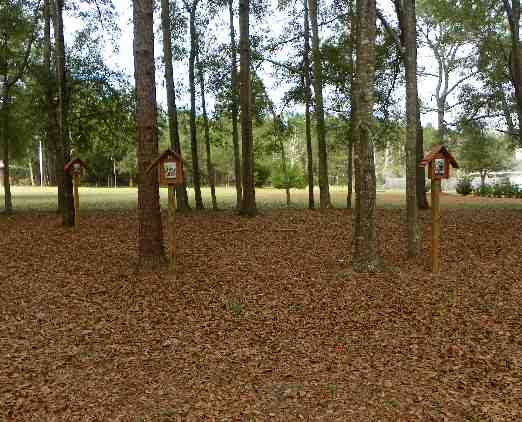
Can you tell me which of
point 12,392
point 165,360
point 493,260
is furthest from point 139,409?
point 493,260

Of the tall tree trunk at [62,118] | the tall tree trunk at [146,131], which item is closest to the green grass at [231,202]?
the tall tree trunk at [62,118]

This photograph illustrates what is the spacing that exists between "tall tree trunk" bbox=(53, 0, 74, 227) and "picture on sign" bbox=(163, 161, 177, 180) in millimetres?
7254

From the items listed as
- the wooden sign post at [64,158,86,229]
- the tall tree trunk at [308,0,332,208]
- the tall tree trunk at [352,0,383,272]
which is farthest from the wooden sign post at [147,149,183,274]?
the tall tree trunk at [308,0,332,208]

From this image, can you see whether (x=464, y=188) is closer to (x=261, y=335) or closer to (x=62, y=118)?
(x=62, y=118)

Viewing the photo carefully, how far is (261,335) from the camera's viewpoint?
6.24 metres

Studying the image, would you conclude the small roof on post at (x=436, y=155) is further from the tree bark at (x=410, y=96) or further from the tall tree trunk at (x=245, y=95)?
the tall tree trunk at (x=245, y=95)

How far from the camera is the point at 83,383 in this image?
4961 mm

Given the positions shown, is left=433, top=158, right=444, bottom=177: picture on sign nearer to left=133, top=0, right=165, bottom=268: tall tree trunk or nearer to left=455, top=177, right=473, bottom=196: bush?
left=133, top=0, right=165, bottom=268: tall tree trunk

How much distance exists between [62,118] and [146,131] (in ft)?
24.1

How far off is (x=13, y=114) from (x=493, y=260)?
19.9 m

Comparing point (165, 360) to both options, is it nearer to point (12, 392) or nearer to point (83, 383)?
point (83, 383)

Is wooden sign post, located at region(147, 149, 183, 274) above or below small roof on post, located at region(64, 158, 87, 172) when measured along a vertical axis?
below

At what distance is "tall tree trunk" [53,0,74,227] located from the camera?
1404 cm

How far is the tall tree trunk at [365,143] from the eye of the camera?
27.8 feet
